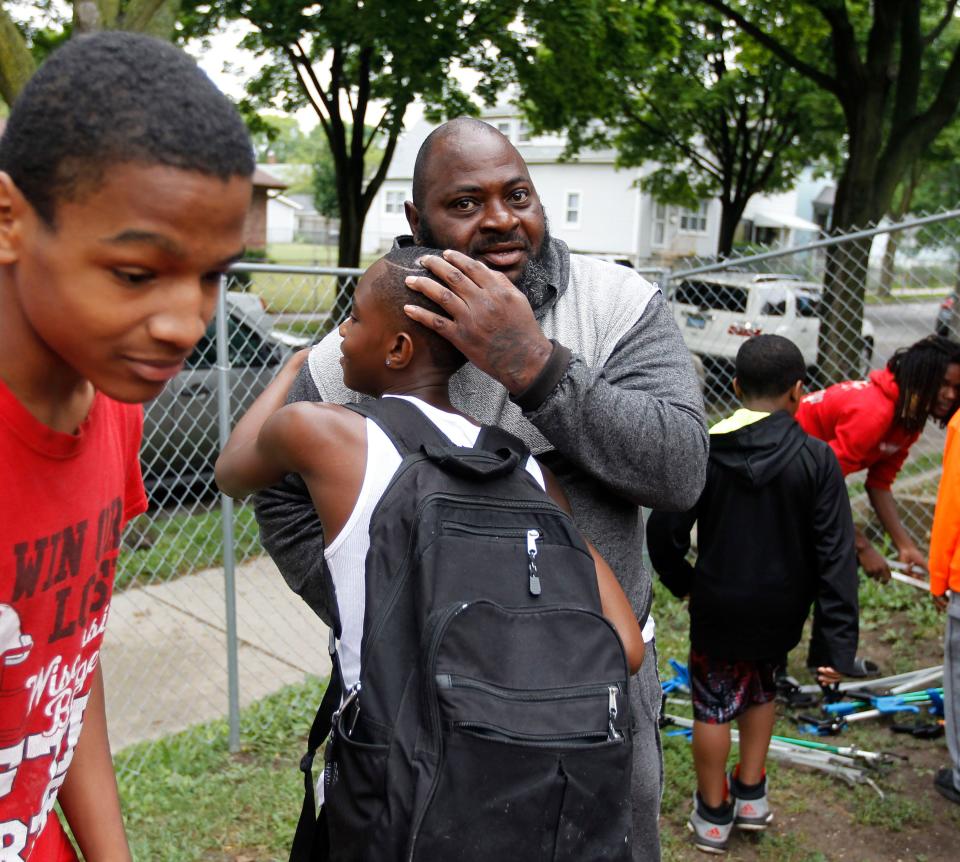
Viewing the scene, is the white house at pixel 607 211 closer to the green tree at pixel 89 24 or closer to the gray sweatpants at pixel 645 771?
the green tree at pixel 89 24

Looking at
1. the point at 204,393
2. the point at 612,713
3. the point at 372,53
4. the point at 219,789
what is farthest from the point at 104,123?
the point at 372,53

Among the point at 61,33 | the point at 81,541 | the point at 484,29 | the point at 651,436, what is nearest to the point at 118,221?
the point at 81,541

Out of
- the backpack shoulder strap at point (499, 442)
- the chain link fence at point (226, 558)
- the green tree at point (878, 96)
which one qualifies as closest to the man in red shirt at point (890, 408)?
the chain link fence at point (226, 558)

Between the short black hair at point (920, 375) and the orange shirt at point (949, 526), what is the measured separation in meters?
0.97

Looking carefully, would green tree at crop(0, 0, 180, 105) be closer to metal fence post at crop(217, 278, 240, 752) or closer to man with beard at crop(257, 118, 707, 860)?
metal fence post at crop(217, 278, 240, 752)

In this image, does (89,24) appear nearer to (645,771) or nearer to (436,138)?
(436,138)

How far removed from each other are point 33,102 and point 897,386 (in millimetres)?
4521

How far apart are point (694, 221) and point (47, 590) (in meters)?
45.1

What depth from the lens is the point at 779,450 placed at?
392cm

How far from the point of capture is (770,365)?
3.98m

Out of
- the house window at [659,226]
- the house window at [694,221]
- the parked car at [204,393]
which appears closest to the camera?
the parked car at [204,393]

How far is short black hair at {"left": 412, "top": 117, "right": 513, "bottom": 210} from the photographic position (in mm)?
2014

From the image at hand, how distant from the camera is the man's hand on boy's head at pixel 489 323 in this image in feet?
5.56

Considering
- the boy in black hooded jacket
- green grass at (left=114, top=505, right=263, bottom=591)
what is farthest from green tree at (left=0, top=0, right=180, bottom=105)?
the boy in black hooded jacket
